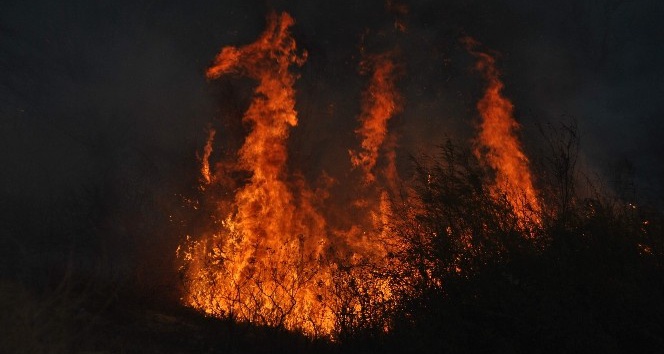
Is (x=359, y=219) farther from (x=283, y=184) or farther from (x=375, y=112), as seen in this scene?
(x=375, y=112)

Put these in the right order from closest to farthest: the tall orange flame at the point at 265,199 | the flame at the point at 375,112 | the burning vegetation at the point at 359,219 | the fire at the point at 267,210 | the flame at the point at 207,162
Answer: the burning vegetation at the point at 359,219 < the fire at the point at 267,210 < the tall orange flame at the point at 265,199 < the flame at the point at 207,162 < the flame at the point at 375,112

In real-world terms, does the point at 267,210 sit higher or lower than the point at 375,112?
lower

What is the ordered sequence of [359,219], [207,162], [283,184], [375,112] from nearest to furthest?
1. [283,184]
2. [207,162]
3. [359,219]
4. [375,112]

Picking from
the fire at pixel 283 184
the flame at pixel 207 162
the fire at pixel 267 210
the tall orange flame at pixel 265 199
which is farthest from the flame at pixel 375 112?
the flame at pixel 207 162

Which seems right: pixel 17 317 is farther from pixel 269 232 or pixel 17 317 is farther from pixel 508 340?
pixel 269 232

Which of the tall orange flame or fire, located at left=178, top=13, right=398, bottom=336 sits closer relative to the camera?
fire, located at left=178, top=13, right=398, bottom=336

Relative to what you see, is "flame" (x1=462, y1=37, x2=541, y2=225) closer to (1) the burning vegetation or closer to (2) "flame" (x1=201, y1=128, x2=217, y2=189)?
(1) the burning vegetation

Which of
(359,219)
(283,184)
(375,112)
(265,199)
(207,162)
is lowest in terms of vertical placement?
(265,199)

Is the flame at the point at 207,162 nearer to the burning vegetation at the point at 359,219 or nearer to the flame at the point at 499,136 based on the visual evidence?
the burning vegetation at the point at 359,219

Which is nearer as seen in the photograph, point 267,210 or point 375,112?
point 267,210

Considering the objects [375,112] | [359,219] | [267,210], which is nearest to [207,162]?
[267,210]

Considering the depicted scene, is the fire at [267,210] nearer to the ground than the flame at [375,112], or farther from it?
nearer to the ground

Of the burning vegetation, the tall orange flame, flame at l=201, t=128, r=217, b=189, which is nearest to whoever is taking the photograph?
the burning vegetation

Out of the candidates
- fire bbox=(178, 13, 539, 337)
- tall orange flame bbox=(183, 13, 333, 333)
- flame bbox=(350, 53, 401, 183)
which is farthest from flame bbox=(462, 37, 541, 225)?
tall orange flame bbox=(183, 13, 333, 333)
